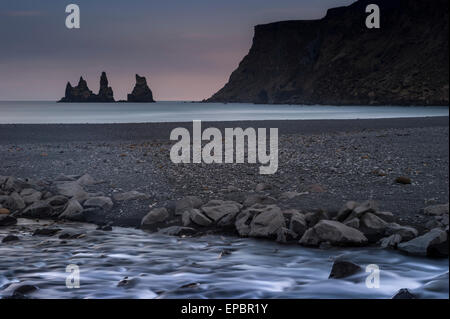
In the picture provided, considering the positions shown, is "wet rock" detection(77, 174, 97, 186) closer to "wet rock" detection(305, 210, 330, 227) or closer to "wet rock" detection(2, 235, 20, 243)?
"wet rock" detection(2, 235, 20, 243)

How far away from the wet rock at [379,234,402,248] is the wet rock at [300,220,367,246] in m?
0.21

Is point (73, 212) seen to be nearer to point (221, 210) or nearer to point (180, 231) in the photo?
point (180, 231)

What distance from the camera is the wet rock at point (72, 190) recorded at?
887 centimetres

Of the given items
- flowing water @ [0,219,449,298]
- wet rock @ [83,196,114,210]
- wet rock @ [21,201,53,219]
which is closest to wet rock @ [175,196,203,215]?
flowing water @ [0,219,449,298]

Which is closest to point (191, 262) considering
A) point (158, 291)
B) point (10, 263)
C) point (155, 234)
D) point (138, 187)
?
point (158, 291)

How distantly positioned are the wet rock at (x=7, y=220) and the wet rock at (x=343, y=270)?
5.23 metres

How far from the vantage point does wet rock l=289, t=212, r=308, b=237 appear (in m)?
6.60

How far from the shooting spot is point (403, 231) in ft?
20.4

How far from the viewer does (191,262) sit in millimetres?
5594

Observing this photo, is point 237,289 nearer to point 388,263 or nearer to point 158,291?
point 158,291

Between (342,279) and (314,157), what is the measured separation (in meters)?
7.67

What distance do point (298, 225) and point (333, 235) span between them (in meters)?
0.63

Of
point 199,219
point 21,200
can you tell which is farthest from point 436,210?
point 21,200

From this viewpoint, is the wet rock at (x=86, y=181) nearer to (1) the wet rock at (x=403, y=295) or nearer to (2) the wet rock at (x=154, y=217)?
(2) the wet rock at (x=154, y=217)
